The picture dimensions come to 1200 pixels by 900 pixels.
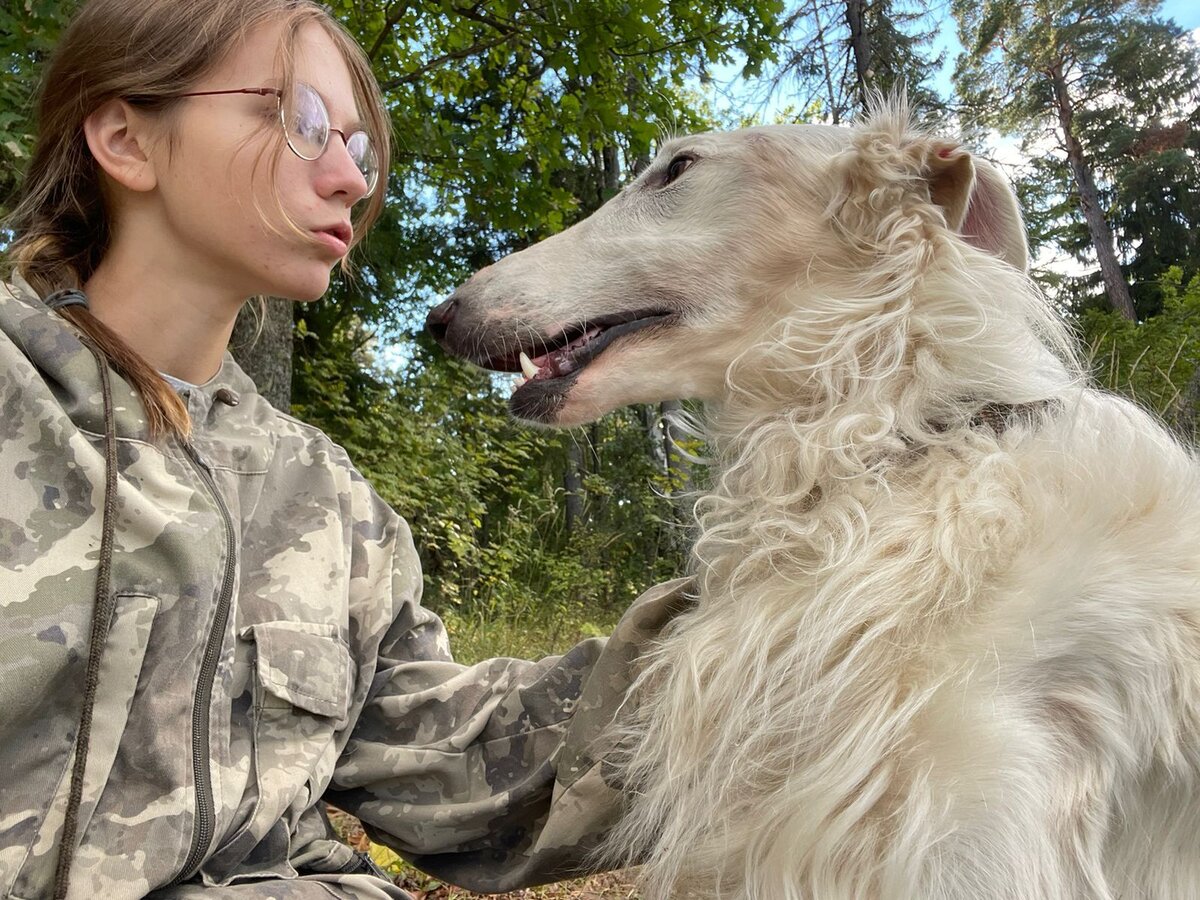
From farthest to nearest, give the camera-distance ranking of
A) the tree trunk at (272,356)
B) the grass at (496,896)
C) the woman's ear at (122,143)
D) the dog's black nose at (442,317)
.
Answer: the tree trunk at (272,356)
the grass at (496,896)
the dog's black nose at (442,317)
the woman's ear at (122,143)

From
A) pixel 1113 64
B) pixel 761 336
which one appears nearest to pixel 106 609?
pixel 761 336

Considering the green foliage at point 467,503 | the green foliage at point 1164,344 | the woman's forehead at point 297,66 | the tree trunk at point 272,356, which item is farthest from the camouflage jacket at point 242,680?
the green foliage at point 467,503

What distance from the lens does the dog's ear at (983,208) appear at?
177 cm

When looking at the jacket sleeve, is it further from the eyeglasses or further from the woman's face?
the eyeglasses

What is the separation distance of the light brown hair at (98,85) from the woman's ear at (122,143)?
25 mm

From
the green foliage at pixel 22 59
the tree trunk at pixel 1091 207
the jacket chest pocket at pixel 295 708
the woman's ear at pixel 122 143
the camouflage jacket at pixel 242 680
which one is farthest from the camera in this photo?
the tree trunk at pixel 1091 207

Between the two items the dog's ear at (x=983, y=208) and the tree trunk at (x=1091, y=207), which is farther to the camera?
the tree trunk at (x=1091, y=207)

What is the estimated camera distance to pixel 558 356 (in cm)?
196

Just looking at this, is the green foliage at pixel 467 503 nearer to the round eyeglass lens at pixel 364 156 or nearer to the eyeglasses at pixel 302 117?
the round eyeglass lens at pixel 364 156

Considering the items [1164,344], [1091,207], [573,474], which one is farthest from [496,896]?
[1091,207]

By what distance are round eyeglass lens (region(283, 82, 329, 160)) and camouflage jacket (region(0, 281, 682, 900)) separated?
515mm

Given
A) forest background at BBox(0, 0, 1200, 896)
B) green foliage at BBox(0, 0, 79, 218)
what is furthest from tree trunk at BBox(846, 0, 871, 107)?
green foliage at BBox(0, 0, 79, 218)

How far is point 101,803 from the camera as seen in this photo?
53.0 inches

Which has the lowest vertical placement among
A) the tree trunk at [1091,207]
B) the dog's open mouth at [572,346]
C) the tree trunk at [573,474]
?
the tree trunk at [573,474]
